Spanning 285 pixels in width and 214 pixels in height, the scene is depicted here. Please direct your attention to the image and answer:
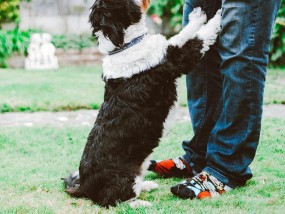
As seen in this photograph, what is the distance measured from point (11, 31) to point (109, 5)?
30.5 ft

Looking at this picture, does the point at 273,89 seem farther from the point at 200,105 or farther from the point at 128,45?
the point at 128,45

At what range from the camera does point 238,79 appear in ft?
8.85

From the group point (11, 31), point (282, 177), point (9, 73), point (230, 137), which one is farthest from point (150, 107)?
point (11, 31)

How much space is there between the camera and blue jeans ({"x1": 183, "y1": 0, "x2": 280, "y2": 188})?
2.63 m

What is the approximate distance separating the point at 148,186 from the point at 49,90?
181 inches

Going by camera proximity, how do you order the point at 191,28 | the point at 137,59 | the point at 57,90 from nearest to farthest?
1. the point at 137,59
2. the point at 191,28
3. the point at 57,90

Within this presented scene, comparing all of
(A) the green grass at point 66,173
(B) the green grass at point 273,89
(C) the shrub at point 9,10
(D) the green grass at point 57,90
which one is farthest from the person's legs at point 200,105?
(C) the shrub at point 9,10

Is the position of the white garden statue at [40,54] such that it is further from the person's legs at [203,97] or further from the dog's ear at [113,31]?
the dog's ear at [113,31]

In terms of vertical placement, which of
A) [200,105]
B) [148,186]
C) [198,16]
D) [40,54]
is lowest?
[40,54]

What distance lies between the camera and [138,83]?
9.00 feet

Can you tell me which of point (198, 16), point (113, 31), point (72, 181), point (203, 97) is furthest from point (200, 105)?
point (72, 181)

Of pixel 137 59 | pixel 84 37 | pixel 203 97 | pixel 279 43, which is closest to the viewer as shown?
pixel 137 59

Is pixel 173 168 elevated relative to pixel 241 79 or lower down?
lower down

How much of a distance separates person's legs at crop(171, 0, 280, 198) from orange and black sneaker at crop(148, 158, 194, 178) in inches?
14.8
